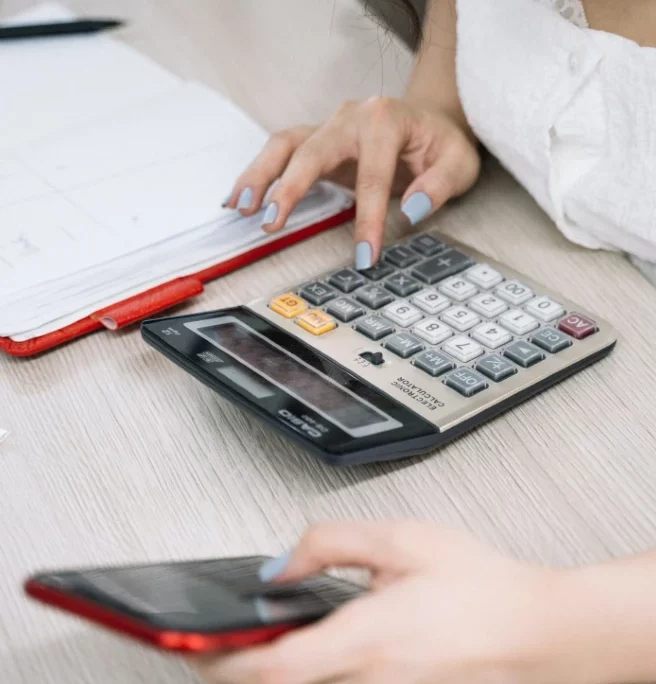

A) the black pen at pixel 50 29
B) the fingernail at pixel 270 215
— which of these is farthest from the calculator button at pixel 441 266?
the black pen at pixel 50 29

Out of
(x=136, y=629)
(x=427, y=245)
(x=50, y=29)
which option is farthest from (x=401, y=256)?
(x=50, y=29)

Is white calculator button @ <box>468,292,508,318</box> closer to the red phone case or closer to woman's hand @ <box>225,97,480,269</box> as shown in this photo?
woman's hand @ <box>225,97,480,269</box>

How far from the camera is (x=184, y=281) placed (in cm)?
57

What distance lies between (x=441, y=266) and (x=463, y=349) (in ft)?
0.30

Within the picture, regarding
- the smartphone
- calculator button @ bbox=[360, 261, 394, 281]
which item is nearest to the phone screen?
the smartphone

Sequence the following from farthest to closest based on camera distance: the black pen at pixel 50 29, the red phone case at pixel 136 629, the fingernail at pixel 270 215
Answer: the black pen at pixel 50 29
the fingernail at pixel 270 215
the red phone case at pixel 136 629

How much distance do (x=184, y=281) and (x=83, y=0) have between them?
609 mm

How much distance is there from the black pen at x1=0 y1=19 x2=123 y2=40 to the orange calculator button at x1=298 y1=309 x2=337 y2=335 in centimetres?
53

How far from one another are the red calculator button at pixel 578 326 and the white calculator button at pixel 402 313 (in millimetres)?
84

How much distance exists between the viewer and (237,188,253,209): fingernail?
602 mm

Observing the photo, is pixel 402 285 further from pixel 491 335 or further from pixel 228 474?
pixel 228 474

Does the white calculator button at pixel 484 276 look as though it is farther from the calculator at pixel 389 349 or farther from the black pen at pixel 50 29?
the black pen at pixel 50 29

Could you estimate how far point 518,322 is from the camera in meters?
0.50

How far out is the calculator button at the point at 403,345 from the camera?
483 millimetres
